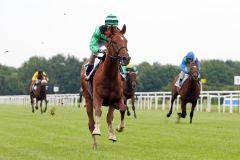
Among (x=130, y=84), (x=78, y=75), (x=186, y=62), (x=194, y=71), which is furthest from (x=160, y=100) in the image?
(x=78, y=75)

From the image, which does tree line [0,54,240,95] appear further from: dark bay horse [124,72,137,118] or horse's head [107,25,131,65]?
horse's head [107,25,131,65]

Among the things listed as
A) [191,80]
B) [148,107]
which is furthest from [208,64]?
[191,80]

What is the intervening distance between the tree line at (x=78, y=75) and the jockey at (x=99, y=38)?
313 feet

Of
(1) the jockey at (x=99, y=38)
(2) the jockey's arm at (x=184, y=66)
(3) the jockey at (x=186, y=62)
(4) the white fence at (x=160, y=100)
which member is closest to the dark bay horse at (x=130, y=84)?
(3) the jockey at (x=186, y=62)

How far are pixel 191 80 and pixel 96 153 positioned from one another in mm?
9579

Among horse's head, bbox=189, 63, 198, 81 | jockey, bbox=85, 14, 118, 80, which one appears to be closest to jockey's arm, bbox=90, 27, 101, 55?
jockey, bbox=85, 14, 118, 80

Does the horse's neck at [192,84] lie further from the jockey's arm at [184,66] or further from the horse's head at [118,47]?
the horse's head at [118,47]

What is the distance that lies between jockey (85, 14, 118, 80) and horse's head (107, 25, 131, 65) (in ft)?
1.14

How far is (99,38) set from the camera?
39.1 feet

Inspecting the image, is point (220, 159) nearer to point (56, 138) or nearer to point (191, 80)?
point (56, 138)

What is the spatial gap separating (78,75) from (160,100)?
86399 millimetres

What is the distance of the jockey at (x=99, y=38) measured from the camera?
11438 millimetres

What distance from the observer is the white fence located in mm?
31875

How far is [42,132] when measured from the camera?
16.3 m
